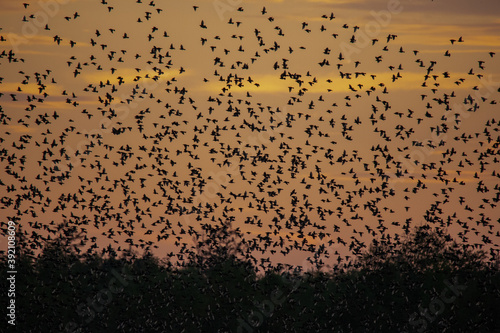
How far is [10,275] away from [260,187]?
3841 cm

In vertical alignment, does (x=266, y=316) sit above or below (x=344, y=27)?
below

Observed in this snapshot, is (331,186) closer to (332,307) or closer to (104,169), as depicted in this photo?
(104,169)

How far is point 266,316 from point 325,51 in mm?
39913

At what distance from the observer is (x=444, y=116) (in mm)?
50125

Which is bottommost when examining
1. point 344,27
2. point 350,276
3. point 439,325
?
point 439,325

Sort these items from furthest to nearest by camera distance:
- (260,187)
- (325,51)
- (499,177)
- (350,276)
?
(350,276) → (260,187) → (499,177) → (325,51)

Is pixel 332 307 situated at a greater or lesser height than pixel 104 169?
lesser

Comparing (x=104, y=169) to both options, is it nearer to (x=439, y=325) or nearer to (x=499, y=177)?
(x=499, y=177)

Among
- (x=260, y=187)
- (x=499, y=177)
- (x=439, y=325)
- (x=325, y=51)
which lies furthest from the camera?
(x=439, y=325)

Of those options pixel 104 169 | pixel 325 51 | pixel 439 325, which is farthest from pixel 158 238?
pixel 439 325

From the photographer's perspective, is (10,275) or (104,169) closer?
(104,169)

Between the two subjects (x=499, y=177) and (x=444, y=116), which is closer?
(x=444, y=116)

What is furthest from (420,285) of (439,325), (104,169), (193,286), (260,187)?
(104,169)

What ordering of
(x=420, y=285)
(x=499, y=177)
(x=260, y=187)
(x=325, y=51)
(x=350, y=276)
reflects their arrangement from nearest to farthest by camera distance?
(x=325, y=51) < (x=499, y=177) < (x=260, y=187) < (x=420, y=285) < (x=350, y=276)
